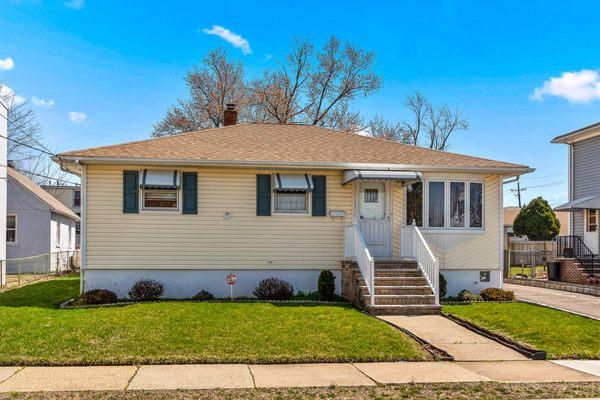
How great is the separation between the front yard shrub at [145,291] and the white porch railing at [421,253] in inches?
256

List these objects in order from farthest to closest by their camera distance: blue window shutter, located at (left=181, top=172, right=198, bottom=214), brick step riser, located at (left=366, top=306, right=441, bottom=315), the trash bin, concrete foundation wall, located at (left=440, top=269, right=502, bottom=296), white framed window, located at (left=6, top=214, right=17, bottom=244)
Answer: white framed window, located at (left=6, top=214, right=17, bottom=244)
the trash bin
concrete foundation wall, located at (left=440, top=269, right=502, bottom=296)
blue window shutter, located at (left=181, top=172, right=198, bottom=214)
brick step riser, located at (left=366, top=306, right=441, bottom=315)

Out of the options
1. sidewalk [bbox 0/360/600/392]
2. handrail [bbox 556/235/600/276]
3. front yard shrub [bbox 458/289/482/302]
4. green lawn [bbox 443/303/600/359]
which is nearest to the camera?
sidewalk [bbox 0/360/600/392]

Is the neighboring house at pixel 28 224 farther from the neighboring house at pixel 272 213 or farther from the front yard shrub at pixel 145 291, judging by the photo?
the front yard shrub at pixel 145 291

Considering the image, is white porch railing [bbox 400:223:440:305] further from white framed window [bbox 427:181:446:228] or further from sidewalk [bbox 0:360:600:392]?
sidewalk [bbox 0:360:600:392]

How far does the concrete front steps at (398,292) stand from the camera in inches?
514

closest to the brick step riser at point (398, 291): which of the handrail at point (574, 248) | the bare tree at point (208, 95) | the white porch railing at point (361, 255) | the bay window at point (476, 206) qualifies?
the white porch railing at point (361, 255)

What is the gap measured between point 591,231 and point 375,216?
1187 centimetres

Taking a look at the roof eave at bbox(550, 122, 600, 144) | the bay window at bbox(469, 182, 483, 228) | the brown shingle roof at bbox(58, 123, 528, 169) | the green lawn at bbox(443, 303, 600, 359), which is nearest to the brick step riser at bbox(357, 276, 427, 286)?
the green lawn at bbox(443, 303, 600, 359)

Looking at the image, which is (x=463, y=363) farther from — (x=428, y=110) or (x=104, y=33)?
(x=428, y=110)

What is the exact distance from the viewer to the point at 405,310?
13023 millimetres

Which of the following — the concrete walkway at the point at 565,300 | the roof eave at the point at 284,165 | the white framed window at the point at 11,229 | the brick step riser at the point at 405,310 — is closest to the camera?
the brick step riser at the point at 405,310

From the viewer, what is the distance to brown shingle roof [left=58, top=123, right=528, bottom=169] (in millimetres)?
15117

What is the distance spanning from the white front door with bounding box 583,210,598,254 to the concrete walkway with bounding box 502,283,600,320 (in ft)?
15.5

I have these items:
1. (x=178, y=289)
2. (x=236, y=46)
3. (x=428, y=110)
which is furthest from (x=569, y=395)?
(x=428, y=110)
